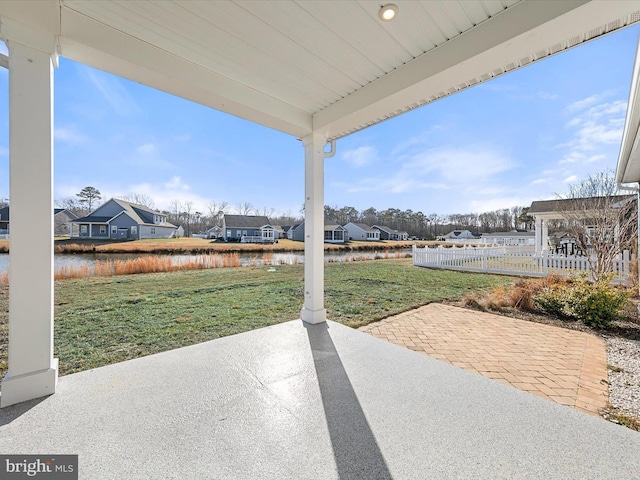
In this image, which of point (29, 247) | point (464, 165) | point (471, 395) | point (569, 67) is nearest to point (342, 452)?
point (471, 395)

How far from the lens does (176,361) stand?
2447 mm

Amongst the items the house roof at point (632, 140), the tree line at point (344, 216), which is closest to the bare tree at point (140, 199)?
the tree line at point (344, 216)

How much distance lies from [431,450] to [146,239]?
7.41 metres

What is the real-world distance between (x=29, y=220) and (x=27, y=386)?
44.1 inches

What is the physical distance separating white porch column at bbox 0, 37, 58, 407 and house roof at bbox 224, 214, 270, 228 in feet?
28.1

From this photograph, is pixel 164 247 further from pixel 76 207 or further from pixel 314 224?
pixel 314 224

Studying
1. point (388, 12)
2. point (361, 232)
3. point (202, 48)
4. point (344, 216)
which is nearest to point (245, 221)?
point (344, 216)

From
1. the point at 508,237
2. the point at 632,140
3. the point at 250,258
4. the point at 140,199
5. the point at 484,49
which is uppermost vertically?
the point at 484,49

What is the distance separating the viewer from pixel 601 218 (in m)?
5.70

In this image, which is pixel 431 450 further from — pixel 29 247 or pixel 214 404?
pixel 29 247

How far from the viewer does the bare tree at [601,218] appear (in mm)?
5602

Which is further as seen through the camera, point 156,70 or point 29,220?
point 156,70

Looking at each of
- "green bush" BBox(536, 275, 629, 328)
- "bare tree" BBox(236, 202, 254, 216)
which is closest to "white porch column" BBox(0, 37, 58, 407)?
"green bush" BBox(536, 275, 629, 328)

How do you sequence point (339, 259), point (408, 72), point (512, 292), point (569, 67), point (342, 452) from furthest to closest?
point (339, 259) → point (512, 292) → point (569, 67) → point (408, 72) → point (342, 452)
